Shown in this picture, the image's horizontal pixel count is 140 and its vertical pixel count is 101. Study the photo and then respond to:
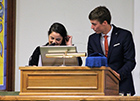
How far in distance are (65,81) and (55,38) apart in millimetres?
1253

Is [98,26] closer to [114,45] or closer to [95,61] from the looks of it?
[114,45]

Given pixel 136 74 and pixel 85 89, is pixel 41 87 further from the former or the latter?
pixel 136 74

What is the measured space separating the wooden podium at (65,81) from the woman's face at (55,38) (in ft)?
3.65

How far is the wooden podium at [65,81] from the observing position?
3246 millimetres

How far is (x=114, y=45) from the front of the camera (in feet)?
13.9

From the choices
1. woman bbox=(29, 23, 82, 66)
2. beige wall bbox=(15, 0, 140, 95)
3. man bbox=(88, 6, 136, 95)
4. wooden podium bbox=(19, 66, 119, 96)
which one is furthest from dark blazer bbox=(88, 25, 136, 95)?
beige wall bbox=(15, 0, 140, 95)

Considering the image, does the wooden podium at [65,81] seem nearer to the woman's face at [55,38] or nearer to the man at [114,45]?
the man at [114,45]

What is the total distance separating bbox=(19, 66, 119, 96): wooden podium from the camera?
→ 325 cm

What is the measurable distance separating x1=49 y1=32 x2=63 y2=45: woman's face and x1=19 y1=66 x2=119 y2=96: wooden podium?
3.65ft

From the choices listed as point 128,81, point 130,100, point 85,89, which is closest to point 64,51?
point 85,89

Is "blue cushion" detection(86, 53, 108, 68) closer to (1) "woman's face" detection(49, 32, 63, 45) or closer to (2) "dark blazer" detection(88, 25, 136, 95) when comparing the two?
(2) "dark blazer" detection(88, 25, 136, 95)

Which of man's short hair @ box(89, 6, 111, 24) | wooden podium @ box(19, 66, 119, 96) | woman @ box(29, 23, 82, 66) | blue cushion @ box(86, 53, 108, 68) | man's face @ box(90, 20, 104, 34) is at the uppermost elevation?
man's short hair @ box(89, 6, 111, 24)

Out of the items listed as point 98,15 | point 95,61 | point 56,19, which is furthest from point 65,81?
point 56,19

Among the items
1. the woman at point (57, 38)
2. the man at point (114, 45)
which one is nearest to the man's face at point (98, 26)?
the man at point (114, 45)
